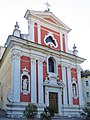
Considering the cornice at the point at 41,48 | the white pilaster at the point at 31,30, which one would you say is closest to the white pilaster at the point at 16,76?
the cornice at the point at 41,48

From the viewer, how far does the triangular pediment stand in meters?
20.1

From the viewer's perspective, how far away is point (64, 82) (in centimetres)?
2073

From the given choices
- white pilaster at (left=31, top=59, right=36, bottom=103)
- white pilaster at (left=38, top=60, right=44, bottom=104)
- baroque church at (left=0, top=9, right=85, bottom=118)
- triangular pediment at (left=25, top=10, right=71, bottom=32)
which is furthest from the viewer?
triangular pediment at (left=25, top=10, right=71, bottom=32)

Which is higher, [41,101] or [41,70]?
[41,70]

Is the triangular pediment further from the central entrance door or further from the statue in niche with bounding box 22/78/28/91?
the central entrance door

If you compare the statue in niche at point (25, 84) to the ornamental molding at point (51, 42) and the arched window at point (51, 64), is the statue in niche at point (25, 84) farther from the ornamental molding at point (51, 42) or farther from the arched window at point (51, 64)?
the ornamental molding at point (51, 42)

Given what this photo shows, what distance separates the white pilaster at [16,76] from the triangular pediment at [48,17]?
5055 mm

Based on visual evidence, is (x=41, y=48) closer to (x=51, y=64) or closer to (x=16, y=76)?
(x=51, y=64)

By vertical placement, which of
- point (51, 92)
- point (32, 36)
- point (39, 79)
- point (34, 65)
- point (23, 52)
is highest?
point (32, 36)

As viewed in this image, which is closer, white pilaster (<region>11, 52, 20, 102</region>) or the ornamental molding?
white pilaster (<region>11, 52, 20, 102</region>)

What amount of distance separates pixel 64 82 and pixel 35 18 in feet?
24.6

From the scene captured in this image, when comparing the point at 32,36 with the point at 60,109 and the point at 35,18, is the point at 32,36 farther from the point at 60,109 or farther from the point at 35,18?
the point at 60,109

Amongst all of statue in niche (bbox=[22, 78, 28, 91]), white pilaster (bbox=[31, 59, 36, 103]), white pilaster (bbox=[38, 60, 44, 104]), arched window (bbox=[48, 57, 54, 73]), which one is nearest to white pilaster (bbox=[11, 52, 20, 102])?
statue in niche (bbox=[22, 78, 28, 91])

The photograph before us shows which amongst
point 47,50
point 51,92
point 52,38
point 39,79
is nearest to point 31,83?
point 39,79
